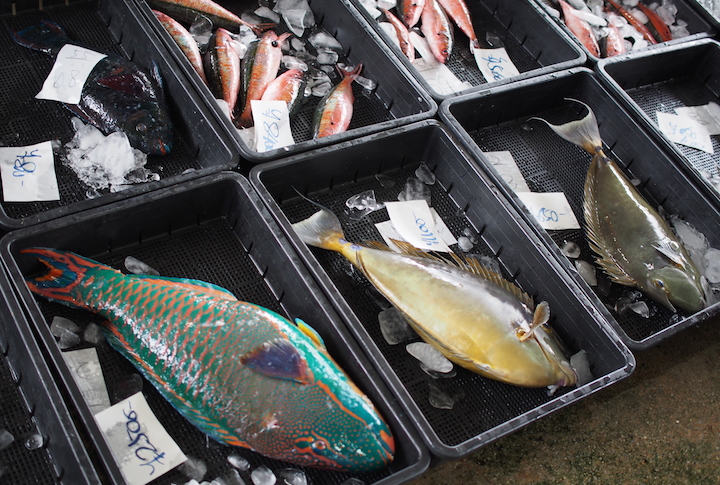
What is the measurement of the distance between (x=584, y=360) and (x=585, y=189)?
29.7 inches

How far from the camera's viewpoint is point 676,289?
7.09ft

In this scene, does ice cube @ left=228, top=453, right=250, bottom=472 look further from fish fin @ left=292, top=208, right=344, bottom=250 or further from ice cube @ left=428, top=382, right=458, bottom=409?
fish fin @ left=292, top=208, right=344, bottom=250

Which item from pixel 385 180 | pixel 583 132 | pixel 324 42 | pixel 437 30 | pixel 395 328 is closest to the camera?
pixel 395 328

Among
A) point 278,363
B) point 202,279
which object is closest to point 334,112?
point 202,279

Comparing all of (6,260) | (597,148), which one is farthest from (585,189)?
(6,260)

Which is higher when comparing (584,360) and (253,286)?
(584,360)

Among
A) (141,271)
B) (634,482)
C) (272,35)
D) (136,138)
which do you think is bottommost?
(634,482)

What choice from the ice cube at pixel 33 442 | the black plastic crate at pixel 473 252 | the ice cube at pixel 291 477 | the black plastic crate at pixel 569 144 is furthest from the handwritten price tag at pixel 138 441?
the black plastic crate at pixel 569 144

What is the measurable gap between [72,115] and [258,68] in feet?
2.31

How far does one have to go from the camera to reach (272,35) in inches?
104

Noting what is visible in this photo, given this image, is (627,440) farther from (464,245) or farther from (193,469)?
(193,469)

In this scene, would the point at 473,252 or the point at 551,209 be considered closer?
the point at 473,252

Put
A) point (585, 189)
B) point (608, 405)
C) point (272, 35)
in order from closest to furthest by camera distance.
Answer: point (608, 405) < point (585, 189) < point (272, 35)

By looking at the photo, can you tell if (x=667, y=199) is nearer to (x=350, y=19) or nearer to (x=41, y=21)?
(x=350, y=19)
